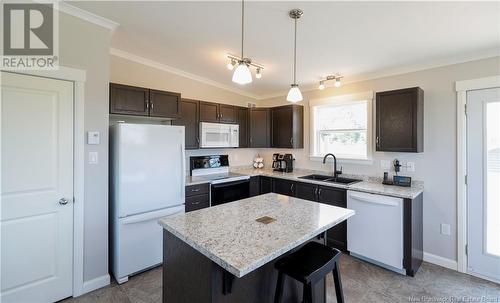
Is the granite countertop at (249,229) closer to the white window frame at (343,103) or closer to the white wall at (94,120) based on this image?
the white wall at (94,120)

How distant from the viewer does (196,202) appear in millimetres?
3143

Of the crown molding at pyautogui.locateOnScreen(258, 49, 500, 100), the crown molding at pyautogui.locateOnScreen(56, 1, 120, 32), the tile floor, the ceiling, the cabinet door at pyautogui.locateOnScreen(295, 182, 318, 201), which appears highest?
the crown molding at pyautogui.locateOnScreen(56, 1, 120, 32)

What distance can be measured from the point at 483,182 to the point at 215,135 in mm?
3379

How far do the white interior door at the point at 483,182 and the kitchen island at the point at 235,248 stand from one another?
1844 mm

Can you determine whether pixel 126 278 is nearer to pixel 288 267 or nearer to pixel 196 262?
pixel 196 262

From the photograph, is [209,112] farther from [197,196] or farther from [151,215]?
[151,215]

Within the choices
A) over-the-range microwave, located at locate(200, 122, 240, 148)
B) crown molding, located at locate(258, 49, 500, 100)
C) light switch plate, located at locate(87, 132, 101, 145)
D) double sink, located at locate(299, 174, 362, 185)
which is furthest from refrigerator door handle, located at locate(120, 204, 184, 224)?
crown molding, located at locate(258, 49, 500, 100)

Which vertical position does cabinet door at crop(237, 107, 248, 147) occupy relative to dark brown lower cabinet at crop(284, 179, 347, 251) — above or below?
above

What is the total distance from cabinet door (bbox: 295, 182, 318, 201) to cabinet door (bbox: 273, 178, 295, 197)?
9 cm

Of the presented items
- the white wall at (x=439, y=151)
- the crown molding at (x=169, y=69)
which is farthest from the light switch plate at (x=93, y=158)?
the white wall at (x=439, y=151)

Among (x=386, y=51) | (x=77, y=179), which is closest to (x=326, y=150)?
(x=386, y=51)

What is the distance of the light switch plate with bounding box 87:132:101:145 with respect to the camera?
225cm

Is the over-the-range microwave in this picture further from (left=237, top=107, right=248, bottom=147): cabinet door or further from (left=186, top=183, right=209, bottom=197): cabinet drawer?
(left=186, top=183, right=209, bottom=197): cabinet drawer

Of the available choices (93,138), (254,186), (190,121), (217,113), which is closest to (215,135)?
(217,113)
